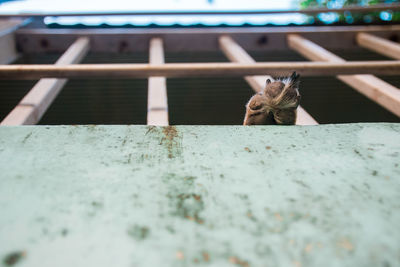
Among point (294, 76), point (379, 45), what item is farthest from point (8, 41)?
point (379, 45)

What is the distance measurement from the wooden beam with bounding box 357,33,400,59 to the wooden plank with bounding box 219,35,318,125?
55.0 inches

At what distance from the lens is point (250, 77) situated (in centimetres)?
240

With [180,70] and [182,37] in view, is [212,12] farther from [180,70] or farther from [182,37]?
[180,70]

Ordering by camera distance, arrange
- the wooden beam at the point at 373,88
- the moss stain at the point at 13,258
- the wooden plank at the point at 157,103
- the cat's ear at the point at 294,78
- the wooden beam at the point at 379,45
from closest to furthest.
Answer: the moss stain at the point at 13,258 < the wooden plank at the point at 157,103 < the cat's ear at the point at 294,78 < the wooden beam at the point at 373,88 < the wooden beam at the point at 379,45

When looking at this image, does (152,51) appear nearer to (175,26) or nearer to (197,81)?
(175,26)

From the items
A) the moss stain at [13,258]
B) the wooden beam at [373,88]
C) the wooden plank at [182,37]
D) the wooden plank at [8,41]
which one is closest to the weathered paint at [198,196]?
the moss stain at [13,258]

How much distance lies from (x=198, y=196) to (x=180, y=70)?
915mm

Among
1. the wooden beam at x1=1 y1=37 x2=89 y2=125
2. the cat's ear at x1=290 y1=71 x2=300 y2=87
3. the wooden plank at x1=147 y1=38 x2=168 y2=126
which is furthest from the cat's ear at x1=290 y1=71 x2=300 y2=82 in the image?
Result: the wooden beam at x1=1 y1=37 x2=89 y2=125

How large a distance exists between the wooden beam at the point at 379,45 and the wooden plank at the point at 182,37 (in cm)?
10

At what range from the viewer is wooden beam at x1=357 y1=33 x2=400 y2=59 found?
9.70ft

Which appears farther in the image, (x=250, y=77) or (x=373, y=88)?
(x=250, y=77)

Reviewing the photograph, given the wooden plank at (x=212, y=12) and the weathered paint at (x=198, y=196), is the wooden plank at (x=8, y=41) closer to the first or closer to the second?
the wooden plank at (x=212, y=12)

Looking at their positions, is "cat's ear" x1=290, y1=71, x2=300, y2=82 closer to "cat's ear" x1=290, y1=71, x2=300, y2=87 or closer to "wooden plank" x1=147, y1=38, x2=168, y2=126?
"cat's ear" x1=290, y1=71, x2=300, y2=87

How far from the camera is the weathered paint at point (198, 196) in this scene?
767 millimetres
